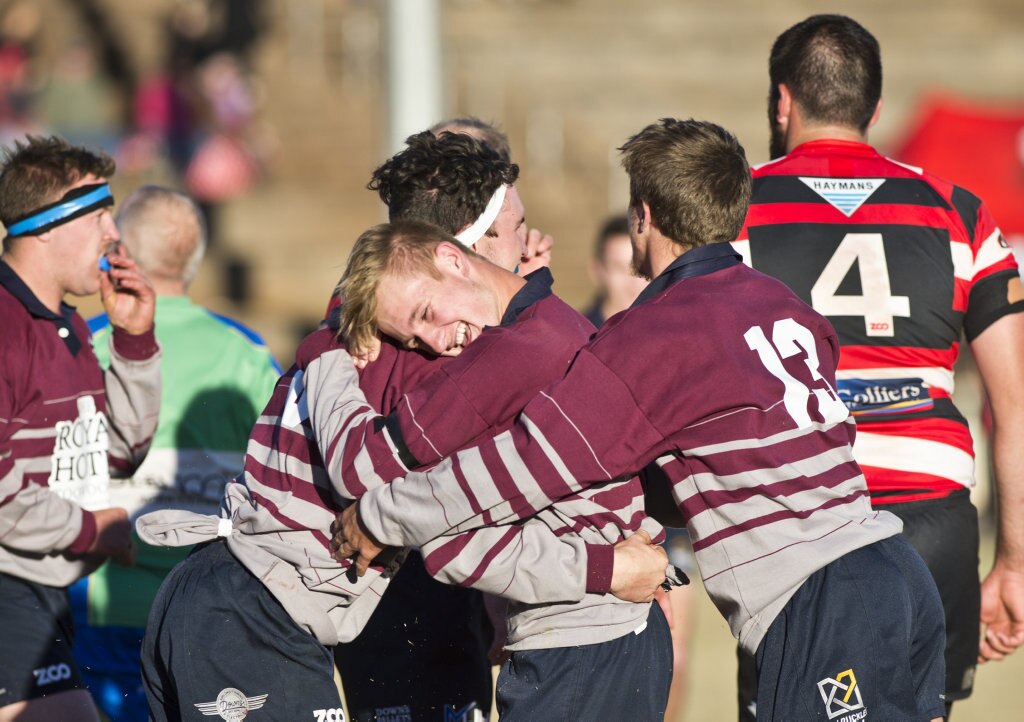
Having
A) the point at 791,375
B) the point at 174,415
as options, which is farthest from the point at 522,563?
the point at 174,415

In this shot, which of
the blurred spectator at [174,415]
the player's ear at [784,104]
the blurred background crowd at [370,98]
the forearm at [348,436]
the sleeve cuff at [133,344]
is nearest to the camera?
the forearm at [348,436]

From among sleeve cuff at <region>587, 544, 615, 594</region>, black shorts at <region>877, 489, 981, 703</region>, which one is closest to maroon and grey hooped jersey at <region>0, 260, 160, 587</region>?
sleeve cuff at <region>587, 544, 615, 594</region>

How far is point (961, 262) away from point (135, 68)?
1284 centimetres

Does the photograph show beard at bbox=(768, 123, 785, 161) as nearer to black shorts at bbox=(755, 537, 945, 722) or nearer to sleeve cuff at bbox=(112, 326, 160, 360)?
black shorts at bbox=(755, 537, 945, 722)

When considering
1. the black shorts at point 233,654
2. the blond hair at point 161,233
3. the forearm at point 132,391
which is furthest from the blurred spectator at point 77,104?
the black shorts at point 233,654

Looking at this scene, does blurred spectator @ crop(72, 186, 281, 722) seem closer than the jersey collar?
No

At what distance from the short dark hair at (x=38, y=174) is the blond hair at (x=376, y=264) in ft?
5.07

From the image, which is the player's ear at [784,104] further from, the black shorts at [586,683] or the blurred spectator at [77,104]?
the blurred spectator at [77,104]

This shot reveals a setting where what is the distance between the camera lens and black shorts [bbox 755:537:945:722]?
314 centimetres

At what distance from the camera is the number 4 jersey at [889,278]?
3.93 metres

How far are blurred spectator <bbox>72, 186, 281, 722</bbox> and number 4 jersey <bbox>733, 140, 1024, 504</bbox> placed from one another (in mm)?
2042

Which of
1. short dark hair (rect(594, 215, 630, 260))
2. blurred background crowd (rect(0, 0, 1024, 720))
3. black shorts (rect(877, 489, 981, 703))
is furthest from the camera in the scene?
blurred background crowd (rect(0, 0, 1024, 720))

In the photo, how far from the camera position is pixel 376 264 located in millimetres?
3254

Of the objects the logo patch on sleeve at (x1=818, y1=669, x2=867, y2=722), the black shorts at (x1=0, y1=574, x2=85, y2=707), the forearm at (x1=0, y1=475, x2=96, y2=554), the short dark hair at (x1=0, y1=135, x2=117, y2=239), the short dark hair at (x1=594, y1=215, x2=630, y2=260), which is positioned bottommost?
the black shorts at (x1=0, y1=574, x2=85, y2=707)
